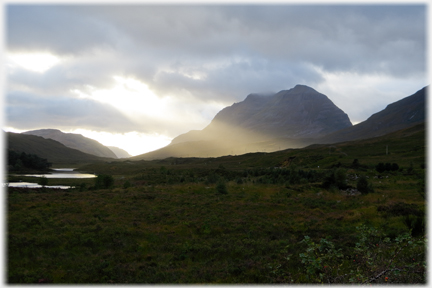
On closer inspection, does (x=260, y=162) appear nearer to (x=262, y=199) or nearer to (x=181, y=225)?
(x=262, y=199)

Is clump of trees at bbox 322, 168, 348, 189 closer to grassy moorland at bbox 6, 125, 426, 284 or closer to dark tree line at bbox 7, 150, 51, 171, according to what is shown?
grassy moorland at bbox 6, 125, 426, 284

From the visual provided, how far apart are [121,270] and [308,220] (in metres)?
13.8

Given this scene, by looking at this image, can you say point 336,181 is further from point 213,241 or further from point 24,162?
point 24,162

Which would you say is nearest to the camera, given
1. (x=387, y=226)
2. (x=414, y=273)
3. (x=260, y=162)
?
(x=414, y=273)

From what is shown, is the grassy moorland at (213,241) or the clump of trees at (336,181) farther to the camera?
the clump of trees at (336,181)

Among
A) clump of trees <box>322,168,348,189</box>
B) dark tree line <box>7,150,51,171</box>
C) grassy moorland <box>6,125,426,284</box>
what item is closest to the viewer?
grassy moorland <box>6,125,426,284</box>

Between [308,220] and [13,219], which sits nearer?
[13,219]

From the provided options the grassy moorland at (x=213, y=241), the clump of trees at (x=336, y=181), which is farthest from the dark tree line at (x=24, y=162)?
the clump of trees at (x=336, y=181)

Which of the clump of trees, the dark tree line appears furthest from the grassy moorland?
the dark tree line

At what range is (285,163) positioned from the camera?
97.9m

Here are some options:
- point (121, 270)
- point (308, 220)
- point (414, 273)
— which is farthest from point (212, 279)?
point (308, 220)

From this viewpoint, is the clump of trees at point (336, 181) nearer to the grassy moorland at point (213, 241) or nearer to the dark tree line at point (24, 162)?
the grassy moorland at point (213, 241)

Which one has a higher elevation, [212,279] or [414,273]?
[414,273]

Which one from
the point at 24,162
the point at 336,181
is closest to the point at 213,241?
the point at 336,181
